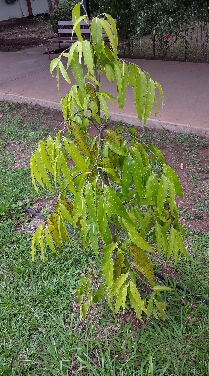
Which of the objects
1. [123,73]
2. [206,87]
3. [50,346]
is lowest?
[50,346]

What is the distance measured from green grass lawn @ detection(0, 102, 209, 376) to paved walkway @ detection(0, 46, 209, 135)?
181 centimetres

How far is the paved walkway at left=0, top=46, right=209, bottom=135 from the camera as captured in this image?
192 inches

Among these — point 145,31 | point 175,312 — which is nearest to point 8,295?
point 175,312

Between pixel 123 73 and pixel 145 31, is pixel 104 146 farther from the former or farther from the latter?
pixel 145 31

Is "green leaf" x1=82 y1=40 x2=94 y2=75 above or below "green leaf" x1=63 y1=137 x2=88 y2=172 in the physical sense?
above

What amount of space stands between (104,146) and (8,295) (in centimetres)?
151

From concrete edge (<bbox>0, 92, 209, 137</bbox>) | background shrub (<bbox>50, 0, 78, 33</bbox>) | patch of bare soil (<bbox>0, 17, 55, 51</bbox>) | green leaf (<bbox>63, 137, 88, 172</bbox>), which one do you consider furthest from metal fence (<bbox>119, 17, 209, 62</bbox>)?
green leaf (<bbox>63, 137, 88, 172</bbox>)

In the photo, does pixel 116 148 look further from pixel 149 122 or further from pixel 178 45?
pixel 178 45

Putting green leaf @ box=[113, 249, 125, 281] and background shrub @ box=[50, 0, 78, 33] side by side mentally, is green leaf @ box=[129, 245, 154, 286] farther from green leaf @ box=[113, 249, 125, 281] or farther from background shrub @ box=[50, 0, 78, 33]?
background shrub @ box=[50, 0, 78, 33]

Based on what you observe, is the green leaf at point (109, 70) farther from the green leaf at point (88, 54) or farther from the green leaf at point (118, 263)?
the green leaf at point (118, 263)

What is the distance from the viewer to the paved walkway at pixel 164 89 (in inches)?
192

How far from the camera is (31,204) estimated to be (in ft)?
11.4

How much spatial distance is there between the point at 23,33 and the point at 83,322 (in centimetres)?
1538

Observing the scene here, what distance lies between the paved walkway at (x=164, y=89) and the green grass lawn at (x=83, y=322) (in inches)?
71.1
